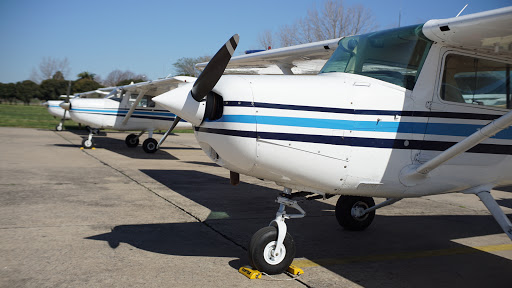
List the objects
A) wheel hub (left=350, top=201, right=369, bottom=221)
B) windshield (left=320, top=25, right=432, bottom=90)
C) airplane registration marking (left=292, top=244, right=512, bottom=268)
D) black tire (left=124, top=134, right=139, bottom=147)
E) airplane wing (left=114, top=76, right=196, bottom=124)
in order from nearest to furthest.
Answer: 1. windshield (left=320, top=25, right=432, bottom=90)
2. airplane registration marking (left=292, top=244, right=512, bottom=268)
3. wheel hub (left=350, top=201, right=369, bottom=221)
4. airplane wing (left=114, top=76, right=196, bottom=124)
5. black tire (left=124, top=134, right=139, bottom=147)

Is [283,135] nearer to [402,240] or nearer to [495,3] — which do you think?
[495,3]

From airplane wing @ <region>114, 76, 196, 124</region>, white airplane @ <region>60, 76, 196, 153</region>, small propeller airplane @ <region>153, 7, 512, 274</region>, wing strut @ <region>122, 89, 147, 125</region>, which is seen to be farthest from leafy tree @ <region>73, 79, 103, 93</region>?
small propeller airplane @ <region>153, 7, 512, 274</region>

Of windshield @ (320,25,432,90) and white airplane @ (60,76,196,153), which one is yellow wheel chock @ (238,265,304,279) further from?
white airplane @ (60,76,196,153)

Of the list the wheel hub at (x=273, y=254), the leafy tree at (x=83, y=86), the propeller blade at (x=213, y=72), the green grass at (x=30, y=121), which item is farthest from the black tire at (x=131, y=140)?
the leafy tree at (x=83, y=86)

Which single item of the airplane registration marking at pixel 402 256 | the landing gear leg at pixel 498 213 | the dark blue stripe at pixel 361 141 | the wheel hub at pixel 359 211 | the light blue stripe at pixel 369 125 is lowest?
the airplane registration marking at pixel 402 256

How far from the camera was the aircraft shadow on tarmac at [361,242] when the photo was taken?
14.7 feet

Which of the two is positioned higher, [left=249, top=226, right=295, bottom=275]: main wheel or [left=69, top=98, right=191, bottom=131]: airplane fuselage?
[left=69, top=98, right=191, bottom=131]: airplane fuselage

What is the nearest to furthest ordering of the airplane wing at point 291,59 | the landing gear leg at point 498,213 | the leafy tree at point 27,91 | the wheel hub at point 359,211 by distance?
the landing gear leg at point 498,213 < the wheel hub at point 359,211 < the airplane wing at point 291,59 < the leafy tree at point 27,91

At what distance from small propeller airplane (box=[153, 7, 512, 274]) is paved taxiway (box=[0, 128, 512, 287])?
0.70 meters

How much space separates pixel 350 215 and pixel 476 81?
8.13 feet

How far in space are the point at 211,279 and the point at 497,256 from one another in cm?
340

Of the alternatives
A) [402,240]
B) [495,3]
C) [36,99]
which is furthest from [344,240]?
[36,99]

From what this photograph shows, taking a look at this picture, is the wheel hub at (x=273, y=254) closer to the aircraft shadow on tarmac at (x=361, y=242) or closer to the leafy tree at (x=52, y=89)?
the aircraft shadow on tarmac at (x=361, y=242)

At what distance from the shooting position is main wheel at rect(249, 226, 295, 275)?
4219mm
